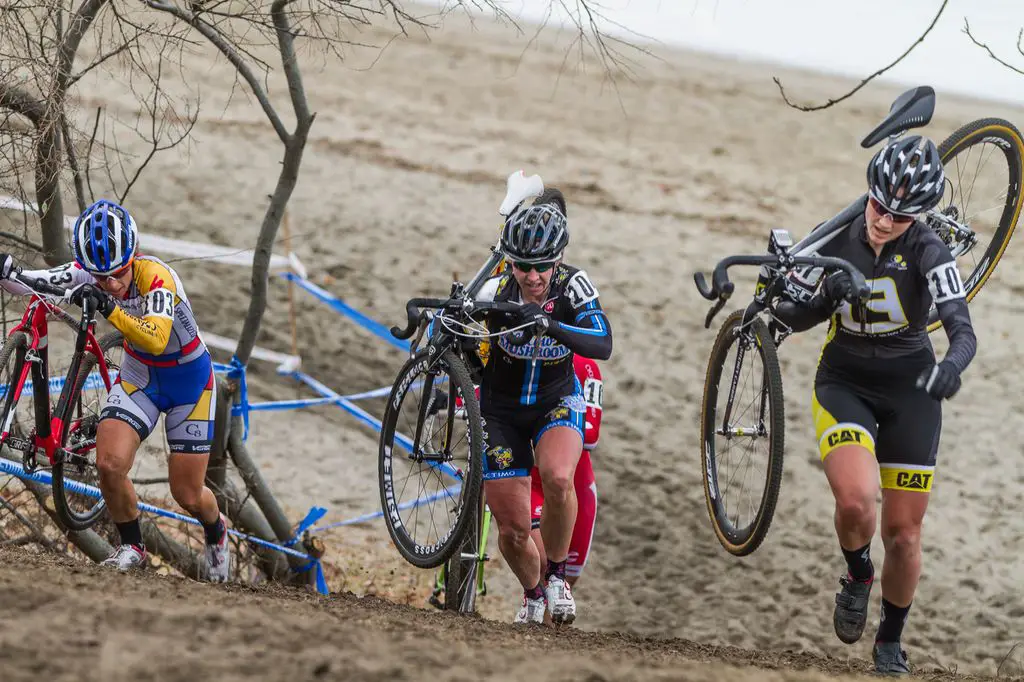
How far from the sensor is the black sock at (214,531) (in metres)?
7.67

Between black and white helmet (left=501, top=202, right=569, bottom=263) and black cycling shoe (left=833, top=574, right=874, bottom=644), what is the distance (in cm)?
232

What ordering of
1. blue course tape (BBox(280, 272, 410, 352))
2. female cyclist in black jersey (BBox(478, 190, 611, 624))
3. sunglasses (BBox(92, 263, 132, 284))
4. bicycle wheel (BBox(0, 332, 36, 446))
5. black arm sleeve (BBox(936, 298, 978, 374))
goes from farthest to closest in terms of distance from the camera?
blue course tape (BBox(280, 272, 410, 352)) < bicycle wheel (BBox(0, 332, 36, 446)) < sunglasses (BBox(92, 263, 132, 284)) < female cyclist in black jersey (BBox(478, 190, 611, 624)) < black arm sleeve (BBox(936, 298, 978, 374))

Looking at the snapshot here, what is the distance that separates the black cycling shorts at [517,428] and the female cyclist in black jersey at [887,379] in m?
1.38

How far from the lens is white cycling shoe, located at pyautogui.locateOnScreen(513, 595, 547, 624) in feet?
22.5

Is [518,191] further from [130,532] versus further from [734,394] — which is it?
[130,532]

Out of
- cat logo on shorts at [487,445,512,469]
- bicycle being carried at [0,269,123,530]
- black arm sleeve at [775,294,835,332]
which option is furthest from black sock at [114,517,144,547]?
black arm sleeve at [775,294,835,332]

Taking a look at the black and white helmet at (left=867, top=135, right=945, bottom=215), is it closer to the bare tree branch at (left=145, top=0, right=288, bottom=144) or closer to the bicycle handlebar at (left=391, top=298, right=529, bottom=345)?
the bicycle handlebar at (left=391, top=298, right=529, bottom=345)

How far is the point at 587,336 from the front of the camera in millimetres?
6414

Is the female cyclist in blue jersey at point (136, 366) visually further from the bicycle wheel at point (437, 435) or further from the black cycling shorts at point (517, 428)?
the black cycling shorts at point (517, 428)

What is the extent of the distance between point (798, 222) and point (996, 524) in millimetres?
7855

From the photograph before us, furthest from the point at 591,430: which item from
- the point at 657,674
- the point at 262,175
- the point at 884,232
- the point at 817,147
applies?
the point at 817,147

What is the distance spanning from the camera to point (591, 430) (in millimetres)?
7672

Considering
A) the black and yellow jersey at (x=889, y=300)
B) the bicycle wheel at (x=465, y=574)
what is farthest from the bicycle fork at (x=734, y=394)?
the bicycle wheel at (x=465, y=574)

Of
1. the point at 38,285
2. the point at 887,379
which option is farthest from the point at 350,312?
the point at 887,379
